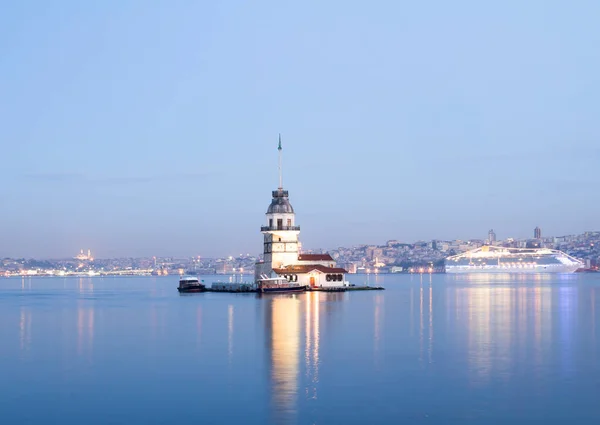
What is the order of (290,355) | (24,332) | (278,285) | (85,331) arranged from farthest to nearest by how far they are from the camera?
(278,285) → (85,331) → (24,332) → (290,355)

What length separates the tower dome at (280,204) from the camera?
79.9m

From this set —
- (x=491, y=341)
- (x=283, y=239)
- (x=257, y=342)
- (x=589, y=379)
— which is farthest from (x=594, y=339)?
(x=283, y=239)

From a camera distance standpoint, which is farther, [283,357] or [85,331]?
[85,331]

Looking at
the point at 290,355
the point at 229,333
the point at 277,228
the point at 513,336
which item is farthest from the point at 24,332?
the point at 277,228

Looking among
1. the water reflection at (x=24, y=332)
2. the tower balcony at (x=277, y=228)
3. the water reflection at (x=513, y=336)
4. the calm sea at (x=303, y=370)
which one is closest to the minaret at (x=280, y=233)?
the tower balcony at (x=277, y=228)

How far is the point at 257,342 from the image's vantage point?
3559cm

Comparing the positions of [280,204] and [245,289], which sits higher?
[280,204]

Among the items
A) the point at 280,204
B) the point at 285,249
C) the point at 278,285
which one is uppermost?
Result: the point at 280,204

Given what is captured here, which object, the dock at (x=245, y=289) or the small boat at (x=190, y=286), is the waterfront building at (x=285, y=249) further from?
the small boat at (x=190, y=286)

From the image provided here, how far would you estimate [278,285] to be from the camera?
78.6 metres

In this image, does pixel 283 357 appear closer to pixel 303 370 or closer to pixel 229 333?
pixel 303 370

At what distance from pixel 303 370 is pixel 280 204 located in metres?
53.4

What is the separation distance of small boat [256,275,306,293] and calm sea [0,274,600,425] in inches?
1103

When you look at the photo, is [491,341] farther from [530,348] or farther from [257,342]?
[257,342]
